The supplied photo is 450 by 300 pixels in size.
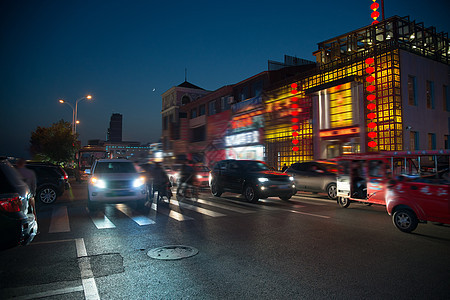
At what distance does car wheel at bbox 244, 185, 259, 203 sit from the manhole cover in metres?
6.65

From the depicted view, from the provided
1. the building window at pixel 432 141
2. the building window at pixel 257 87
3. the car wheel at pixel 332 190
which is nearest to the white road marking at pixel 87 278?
the car wheel at pixel 332 190

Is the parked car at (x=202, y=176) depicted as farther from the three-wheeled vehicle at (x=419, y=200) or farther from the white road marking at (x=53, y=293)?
the white road marking at (x=53, y=293)

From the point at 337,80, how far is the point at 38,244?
19.3 meters

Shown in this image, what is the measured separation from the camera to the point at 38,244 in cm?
596

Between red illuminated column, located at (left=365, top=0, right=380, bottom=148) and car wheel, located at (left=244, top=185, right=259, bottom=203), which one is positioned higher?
red illuminated column, located at (left=365, top=0, right=380, bottom=148)

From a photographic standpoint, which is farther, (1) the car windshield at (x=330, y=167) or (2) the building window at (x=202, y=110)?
(2) the building window at (x=202, y=110)

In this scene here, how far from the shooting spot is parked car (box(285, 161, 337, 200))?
13578 mm

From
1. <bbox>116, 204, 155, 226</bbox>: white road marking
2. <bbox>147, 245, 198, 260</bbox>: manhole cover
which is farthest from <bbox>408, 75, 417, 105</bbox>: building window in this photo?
<bbox>147, 245, 198, 260</bbox>: manhole cover

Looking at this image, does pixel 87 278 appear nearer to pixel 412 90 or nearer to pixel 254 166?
pixel 254 166

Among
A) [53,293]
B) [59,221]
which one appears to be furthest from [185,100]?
[53,293]

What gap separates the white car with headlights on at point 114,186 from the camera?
9.75 meters

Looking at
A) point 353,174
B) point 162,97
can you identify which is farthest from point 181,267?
point 162,97

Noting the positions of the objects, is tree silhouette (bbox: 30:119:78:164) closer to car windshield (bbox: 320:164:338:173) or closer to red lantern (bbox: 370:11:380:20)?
car windshield (bbox: 320:164:338:173)

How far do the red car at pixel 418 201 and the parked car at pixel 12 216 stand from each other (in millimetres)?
7500
